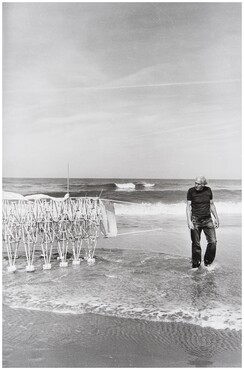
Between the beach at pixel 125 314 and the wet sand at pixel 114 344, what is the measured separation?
0.04ft

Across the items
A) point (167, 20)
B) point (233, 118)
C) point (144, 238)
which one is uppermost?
point (167, 20)

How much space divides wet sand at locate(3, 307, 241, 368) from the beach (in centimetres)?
1

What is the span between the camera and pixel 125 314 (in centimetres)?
545

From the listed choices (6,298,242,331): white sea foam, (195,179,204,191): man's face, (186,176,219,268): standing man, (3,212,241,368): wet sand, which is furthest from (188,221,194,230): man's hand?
(3,212,241,368): wet sand

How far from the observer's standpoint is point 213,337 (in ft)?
15.3

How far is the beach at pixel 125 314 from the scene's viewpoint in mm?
4340

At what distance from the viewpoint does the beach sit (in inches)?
171

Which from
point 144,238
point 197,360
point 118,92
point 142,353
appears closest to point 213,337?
point 197,360

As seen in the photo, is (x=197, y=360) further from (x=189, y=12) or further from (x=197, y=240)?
(x=189, y=12)

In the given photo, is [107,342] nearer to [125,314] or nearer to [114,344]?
[114,344]

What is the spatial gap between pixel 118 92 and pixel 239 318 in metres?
12.2

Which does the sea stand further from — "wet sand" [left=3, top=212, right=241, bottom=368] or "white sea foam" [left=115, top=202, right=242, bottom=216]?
"white sea foam" [left=115, top=202, right=242, bottom=216]

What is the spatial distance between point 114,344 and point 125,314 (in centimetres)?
94

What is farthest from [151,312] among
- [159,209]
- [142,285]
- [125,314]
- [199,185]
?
[159,209]
